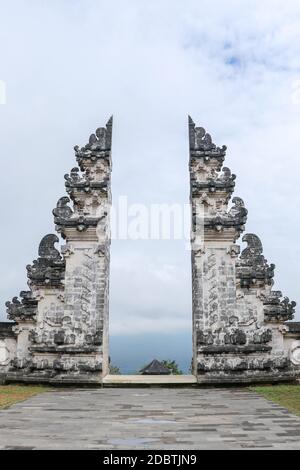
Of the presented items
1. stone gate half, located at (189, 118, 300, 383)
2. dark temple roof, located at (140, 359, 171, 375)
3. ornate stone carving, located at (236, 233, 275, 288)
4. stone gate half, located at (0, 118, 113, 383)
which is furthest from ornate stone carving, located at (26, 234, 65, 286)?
dark temple roof, located at (140, 359, 171, 375)

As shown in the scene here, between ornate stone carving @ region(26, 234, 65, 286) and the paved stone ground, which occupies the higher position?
ornate stone carving @ region(26, 234, 65, 286)

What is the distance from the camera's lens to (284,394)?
1334 centimetres

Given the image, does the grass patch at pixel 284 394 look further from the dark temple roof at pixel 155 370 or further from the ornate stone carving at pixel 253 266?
the dark temple roof at pixel 155 370

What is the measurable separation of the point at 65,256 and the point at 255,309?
7193 millimetres

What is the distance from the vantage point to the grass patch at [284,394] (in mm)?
10764

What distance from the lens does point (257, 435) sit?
7.27 meters

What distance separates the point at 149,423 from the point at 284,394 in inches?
243

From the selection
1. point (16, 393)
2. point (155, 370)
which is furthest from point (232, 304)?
point (155, 370)

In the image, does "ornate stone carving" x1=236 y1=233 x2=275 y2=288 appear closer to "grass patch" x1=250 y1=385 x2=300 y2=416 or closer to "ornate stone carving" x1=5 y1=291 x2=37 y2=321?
"grass patch" x1=250 y1=385 x2=300 y2=416

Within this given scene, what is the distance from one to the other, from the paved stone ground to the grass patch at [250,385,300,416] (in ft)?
1.05

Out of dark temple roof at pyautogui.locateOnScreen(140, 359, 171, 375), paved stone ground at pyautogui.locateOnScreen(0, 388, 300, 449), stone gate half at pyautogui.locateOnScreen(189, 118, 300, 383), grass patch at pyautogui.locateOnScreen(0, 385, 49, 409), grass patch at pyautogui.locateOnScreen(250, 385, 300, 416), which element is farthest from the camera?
dark temple roof at pyautogui.locateOnScreen(140, 359, 171, 375)

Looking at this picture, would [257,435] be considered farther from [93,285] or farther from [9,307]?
[9,307]

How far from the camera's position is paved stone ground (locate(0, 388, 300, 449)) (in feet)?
22.1
